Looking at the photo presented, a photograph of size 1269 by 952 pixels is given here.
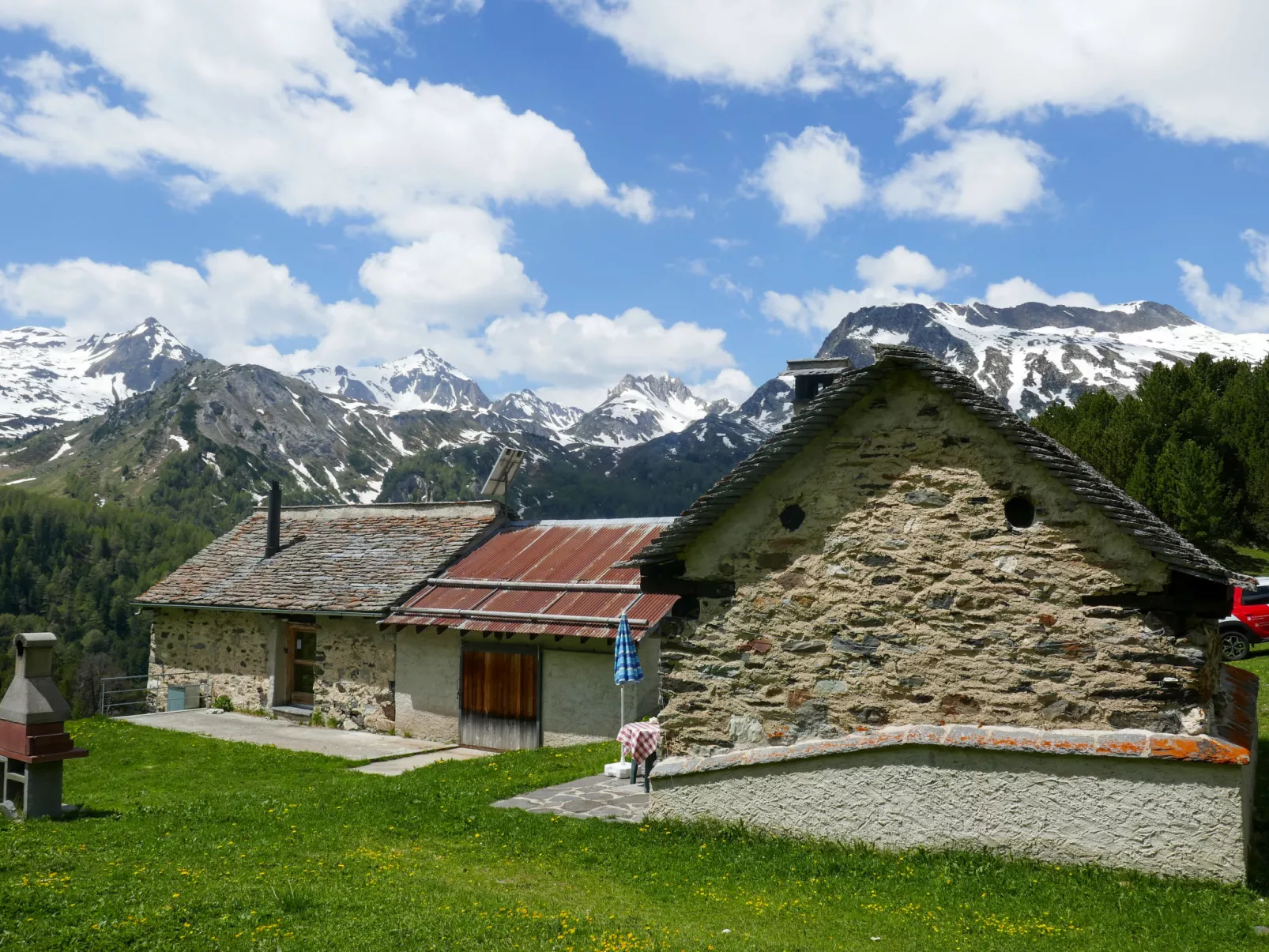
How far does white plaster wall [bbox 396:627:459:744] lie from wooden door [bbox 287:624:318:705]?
12.4 feet

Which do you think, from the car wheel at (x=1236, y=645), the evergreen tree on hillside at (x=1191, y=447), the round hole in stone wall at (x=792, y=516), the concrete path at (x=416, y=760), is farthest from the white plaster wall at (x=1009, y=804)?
the evergreen tree on hillside at (x=1191, y=447)

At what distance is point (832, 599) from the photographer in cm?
977

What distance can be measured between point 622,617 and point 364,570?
38.5 ft

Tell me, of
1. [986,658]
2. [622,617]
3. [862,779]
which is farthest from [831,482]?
[622,617]

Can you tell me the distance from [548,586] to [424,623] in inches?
115

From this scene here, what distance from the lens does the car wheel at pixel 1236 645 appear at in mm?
20531

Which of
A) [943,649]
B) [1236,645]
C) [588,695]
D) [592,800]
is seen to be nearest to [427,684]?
[588,695]

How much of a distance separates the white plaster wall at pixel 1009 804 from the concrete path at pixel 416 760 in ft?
26.3

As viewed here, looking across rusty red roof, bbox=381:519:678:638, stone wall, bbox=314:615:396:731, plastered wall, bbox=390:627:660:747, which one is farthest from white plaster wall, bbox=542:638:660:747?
stone wall, bbox=314:615:396:731

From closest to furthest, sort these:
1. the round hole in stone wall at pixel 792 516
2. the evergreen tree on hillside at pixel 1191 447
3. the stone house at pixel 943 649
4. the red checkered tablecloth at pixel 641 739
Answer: the stone house at pixel 943 649 → the round hole in stone wall at pixel 792 516 → the red checkered tablecloth at pixel 641 739 → the evergreen tree on hillside at pixel 1191 447

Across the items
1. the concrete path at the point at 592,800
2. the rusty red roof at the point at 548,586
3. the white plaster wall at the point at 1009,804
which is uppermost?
the rusty red roof at the point at 548,586

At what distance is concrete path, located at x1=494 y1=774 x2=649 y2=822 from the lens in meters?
11.0

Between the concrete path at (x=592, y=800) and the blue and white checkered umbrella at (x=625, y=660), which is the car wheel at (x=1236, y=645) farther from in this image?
the concrete path at (x=592, y=800)

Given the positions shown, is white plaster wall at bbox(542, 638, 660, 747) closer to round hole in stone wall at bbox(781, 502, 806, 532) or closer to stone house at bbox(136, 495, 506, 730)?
stone house at bbox(136, 495, 506, 730)
